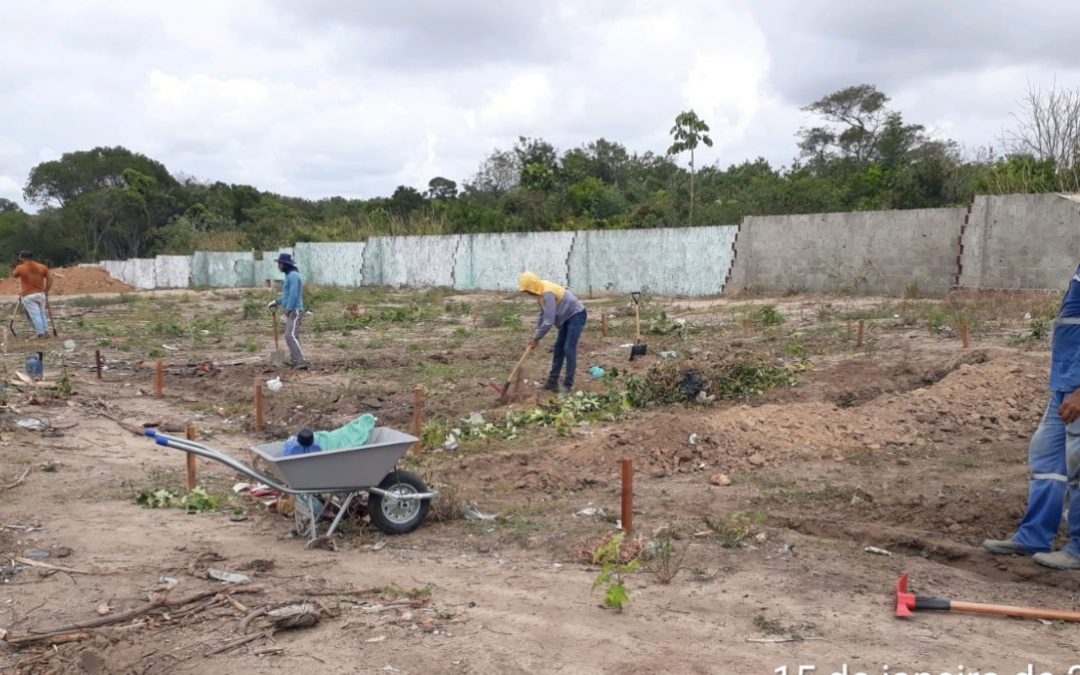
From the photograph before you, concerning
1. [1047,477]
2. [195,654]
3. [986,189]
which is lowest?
[195,654]

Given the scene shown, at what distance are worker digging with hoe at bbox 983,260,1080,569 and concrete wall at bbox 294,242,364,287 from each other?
33.6m

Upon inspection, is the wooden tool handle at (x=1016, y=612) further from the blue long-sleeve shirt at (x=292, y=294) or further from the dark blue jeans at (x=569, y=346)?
the blue long-sleeve shirt at (x=292, y=294)

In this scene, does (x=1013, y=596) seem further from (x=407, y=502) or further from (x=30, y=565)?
(x=30, y=565)

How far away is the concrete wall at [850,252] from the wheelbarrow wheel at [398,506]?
16.6 meters

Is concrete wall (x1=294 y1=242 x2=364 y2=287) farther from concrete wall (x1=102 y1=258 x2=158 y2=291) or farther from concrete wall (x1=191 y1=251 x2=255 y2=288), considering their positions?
concrete wall (x1=102 y1=258 x2=158 y2=291)

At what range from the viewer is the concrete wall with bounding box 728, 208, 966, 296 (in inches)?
768

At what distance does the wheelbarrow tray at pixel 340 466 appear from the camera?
5270mm

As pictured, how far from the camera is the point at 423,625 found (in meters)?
4.18

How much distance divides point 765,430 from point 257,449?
4282mm

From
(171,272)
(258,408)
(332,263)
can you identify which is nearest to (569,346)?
(258,408)

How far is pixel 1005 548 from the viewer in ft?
16.9

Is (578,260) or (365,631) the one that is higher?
(578,260)

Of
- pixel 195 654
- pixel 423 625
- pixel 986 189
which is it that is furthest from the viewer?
pixel 986 189

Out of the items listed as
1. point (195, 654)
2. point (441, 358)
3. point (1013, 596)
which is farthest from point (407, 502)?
point (441, 358)
